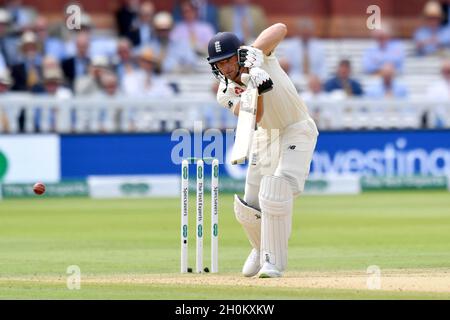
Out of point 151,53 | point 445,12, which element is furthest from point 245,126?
point 445,12

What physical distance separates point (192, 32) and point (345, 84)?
2397 millimetres

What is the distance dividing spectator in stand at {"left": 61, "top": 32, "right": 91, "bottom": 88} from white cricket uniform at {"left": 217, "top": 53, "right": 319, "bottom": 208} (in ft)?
32.1

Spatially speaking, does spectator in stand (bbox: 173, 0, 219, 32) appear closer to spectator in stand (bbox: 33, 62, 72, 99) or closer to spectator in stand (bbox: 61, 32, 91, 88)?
spectator in stand (bbox: 61, 32, 91, 88)

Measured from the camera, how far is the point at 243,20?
20906 mm

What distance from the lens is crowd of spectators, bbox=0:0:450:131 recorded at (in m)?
18.6

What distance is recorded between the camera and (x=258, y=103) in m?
8.95

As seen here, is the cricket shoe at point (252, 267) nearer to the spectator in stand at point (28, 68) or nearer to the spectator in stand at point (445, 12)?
the spectator in stand at point (28, 68)

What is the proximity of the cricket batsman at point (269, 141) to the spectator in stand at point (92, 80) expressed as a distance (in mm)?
9463

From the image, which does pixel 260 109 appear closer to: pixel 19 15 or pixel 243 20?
pixel 19 15

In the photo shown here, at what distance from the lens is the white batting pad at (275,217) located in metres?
8.84

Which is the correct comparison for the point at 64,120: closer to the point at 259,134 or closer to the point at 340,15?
the point at 340,15

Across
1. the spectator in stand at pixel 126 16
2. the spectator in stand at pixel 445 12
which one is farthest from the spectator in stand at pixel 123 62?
the spectator in stand at pixel 445 12

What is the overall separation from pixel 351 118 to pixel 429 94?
5.74ft

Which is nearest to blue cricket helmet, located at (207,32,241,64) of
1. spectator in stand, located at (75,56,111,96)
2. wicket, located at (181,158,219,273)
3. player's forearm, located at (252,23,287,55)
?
player's forearm, located at (252,23,287,55)
